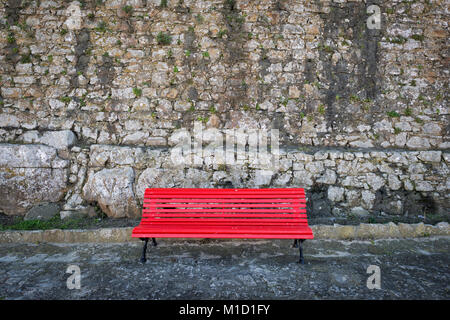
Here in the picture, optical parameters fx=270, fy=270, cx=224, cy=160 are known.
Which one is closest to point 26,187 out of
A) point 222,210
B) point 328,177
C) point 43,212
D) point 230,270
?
point 43,212

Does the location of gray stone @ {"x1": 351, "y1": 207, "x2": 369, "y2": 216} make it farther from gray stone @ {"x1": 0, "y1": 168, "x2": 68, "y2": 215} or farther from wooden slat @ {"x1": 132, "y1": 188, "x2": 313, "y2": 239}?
gray stone @ {"x1": 0, "y1": 168, "x2": 68, "y2": 215}

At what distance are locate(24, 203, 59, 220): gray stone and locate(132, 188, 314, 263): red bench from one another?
1.66 m

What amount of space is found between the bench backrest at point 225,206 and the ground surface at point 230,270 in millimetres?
374

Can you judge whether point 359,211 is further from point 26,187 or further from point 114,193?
point 26,187

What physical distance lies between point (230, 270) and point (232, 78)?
2833 mm

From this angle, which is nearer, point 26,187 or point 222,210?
point 222,210

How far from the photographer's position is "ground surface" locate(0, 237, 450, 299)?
2424 mm

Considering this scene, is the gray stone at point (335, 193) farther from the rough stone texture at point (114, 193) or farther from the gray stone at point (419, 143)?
the rough stone texture at point (114, 193)

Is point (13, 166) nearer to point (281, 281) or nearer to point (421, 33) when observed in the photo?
point (281, 281)

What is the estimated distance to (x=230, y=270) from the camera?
2812 mm

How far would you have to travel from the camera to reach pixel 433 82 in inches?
169

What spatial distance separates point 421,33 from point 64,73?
565cm

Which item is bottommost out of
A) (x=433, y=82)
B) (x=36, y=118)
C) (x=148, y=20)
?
(x=36, y=118)

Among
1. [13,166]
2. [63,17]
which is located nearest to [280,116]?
[63,17]
